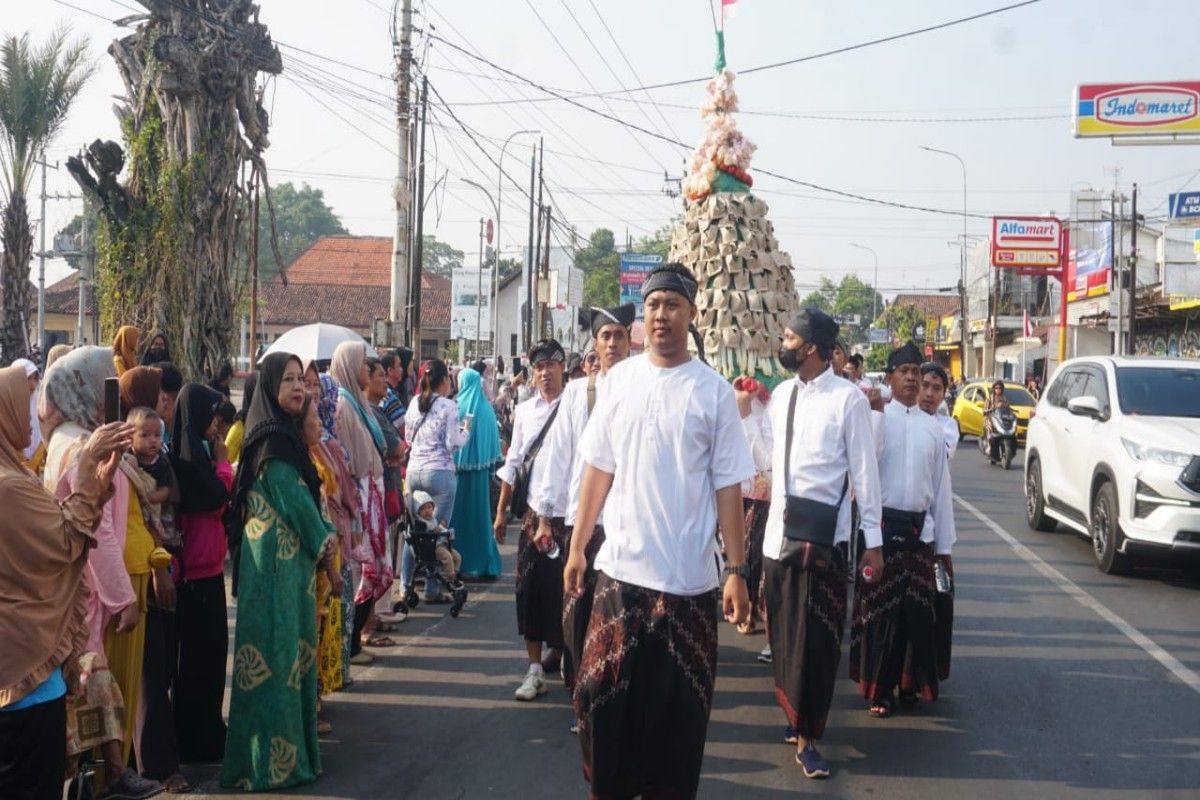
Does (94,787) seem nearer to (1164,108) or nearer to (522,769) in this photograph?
(522,769)

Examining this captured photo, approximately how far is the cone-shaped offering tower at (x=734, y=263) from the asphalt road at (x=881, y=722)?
2242 millimetres

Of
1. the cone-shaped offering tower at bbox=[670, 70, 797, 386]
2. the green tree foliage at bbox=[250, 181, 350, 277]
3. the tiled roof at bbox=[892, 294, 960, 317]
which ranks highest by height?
the green tree foliage at bbox=[250, 181, 350, 277]

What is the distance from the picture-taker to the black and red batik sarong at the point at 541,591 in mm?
6656

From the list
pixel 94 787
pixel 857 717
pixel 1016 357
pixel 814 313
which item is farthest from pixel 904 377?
pixel 1016 357

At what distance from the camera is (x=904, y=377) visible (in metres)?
6.67

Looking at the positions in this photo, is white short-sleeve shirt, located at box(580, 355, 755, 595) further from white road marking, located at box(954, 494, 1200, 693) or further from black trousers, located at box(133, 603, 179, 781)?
white road marking, located at box(954, 494, 1200, 693)

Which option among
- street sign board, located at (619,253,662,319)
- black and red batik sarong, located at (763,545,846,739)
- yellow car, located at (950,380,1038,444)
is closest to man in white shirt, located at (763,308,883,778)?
black and red batik sarong, located at (763,545,846,739)

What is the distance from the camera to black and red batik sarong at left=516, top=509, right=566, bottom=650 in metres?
6.66

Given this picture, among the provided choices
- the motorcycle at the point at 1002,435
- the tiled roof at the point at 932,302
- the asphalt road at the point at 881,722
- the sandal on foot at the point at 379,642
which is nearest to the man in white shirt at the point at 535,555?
the asphalt road at the point at 881,722

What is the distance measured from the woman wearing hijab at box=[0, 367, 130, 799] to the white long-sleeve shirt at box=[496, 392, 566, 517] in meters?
3.10

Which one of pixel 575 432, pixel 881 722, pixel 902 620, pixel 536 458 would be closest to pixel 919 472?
pixel 902 620

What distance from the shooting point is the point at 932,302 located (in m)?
99.8

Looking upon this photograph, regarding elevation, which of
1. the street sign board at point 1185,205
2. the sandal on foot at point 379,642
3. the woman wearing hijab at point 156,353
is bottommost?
the sandal on foot at point 379,642

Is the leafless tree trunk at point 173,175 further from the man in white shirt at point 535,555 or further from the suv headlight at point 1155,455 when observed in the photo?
the suv headlight at point 1155,455
